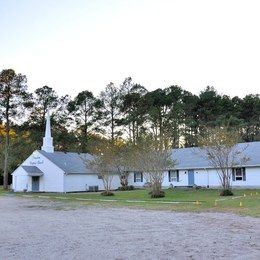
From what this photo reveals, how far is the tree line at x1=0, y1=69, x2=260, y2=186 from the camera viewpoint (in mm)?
69000

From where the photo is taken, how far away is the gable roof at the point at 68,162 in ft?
162

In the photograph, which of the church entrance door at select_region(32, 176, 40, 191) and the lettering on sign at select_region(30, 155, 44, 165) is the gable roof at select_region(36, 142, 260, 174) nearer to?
the lettering on sign at select_region(30, 155, 44, 165)

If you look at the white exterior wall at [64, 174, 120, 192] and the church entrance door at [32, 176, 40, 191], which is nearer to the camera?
the white exterior wall at [64, 174, 120, 192]

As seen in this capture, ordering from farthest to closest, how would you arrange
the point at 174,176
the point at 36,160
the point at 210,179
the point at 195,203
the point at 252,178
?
the point at 36,160 → the point at 174,176 → the point at 210,179 → the point at 252,178 → the point at 195,203

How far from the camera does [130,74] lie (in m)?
74.4

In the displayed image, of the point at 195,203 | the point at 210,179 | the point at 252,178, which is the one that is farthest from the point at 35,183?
the point at 195,203

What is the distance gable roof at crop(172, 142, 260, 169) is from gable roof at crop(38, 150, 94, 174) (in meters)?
10.1

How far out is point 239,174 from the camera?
4338 centimetres

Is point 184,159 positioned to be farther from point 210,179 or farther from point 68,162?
point 68,162

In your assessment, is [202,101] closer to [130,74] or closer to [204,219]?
[130,74]

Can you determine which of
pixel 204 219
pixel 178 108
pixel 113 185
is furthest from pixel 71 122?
pixel 204 219

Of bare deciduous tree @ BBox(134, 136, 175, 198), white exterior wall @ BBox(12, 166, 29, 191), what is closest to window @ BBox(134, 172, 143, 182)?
white exterior wall @ BBox(12, 166, 29, 191)

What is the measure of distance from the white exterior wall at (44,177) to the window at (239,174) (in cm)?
1832

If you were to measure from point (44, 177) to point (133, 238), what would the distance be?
3930 centimetres
